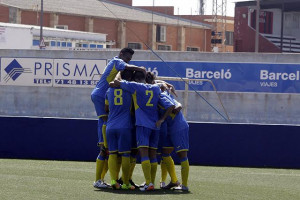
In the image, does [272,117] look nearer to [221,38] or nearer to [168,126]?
[168,126]

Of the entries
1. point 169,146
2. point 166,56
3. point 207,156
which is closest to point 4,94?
point 166,56

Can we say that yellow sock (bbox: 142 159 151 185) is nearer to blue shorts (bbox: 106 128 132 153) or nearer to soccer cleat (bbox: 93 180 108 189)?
blue shorts (bbox: 106 128 132 153)

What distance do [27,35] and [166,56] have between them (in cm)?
1464

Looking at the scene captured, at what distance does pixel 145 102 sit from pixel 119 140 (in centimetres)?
67

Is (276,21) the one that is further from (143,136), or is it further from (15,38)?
(143,136)

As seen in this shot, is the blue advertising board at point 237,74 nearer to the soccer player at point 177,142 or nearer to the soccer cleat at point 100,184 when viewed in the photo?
the soccer player at point 177,142

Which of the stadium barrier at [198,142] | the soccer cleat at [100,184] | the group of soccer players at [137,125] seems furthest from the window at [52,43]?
the soccer cleat at [100,184]

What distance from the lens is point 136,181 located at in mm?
13117

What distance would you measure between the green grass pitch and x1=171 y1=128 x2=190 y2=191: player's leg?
0.69 ft

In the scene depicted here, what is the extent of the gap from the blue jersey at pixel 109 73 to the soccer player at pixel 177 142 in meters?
0.79

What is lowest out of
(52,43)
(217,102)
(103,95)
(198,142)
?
(198,142)

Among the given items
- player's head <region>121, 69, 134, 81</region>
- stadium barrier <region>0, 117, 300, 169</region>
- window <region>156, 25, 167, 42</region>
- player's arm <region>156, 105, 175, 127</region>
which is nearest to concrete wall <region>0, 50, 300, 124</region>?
stadium barrier <region>0, 117, 300, 169</region>

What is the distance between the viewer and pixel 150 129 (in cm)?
1163

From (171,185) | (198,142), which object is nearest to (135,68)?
(171,185)
